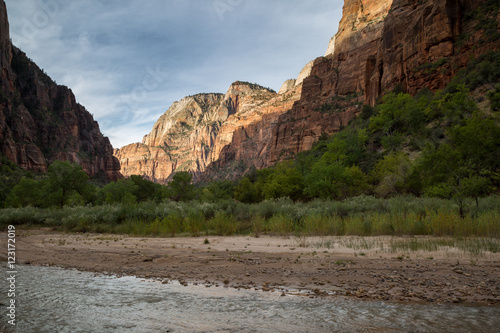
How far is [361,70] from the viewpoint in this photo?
3556 inches

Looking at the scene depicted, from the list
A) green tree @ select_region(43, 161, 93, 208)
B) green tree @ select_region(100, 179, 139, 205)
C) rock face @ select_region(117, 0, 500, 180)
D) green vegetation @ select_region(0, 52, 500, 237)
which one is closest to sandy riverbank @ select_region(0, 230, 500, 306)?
green vegetation @ select_region(0, 52, 500, 237)

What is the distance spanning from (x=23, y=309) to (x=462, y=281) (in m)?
6.87

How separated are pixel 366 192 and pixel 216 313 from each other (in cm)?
3025

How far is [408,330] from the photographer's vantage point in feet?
9.36

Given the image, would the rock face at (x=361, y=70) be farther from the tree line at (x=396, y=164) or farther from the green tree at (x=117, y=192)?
the green tree at (x=117, y=192)

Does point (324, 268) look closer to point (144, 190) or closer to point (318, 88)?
point (144, 190)

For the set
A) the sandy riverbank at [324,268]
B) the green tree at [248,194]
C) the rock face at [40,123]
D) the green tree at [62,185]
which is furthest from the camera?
the rock face at [40,123]

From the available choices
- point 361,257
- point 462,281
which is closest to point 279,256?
point 361,257

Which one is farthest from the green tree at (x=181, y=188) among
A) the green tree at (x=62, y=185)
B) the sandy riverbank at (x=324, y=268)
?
the sandy riverbank at (x=324, y=268)

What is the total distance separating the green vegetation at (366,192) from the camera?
1263 centimetres

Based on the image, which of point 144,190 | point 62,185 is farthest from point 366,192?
point 144,190

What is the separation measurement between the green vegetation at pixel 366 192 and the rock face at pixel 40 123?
120 feet

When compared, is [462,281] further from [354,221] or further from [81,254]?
[81,254]

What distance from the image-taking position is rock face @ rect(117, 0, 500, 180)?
4819cm
